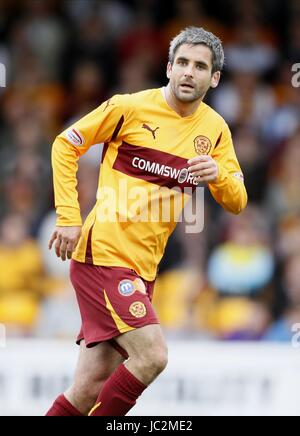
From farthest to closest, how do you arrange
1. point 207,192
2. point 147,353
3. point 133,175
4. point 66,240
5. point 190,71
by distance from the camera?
1. point 207,192
2. point 133,175
3. point 190,71
4. point 66,240
5. point 147,353

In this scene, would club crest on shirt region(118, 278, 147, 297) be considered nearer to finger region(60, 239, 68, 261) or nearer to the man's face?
finger region(60, 239, 68, 261)

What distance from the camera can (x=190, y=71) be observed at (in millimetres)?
5898

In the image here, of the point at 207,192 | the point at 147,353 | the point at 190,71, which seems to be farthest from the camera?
the point at 207,192

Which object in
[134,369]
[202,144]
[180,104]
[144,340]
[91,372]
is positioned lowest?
[91,372]

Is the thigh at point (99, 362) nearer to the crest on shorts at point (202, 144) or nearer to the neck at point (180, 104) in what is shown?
the crest on shorts at point (202, 144)

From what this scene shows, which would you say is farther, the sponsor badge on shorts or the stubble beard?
the stubble beard

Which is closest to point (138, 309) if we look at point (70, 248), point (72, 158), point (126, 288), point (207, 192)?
point (126, 288)

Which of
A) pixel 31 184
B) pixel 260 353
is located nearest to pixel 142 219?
pixel 260 353

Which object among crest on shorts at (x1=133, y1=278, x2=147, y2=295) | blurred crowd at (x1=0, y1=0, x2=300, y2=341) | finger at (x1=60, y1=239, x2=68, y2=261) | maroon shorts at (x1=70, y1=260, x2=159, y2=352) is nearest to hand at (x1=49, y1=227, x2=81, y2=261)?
finger at (x1=60, y1=239, x2=68, y2=261)

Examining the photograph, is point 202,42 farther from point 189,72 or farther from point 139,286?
point 139,286

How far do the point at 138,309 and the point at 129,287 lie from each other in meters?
0.14

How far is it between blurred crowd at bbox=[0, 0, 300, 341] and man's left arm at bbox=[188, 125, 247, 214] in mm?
2986

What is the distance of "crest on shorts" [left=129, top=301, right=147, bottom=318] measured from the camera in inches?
227
